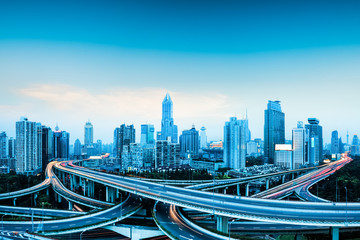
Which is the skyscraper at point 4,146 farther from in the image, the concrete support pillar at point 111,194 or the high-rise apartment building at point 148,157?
the concrete support pillar at point 111,194

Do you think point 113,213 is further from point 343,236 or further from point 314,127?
point 314,127

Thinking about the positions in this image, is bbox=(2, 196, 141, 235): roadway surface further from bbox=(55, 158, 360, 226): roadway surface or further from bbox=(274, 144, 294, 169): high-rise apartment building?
bbox=(274, 144, 294, 169): high-rise apartment building

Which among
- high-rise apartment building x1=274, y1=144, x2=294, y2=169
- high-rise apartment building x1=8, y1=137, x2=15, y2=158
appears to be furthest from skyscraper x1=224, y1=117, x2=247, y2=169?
high-rise apartment building x1=8, y1=137, x2=15, y2=158

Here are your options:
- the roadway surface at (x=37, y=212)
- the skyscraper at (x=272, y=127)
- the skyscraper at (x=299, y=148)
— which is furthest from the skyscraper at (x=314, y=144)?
the roadway surface at (x=37, y=212)

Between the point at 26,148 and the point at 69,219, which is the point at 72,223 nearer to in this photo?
the point at 69,219

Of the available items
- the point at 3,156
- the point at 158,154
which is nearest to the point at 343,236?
the point at 158,154
